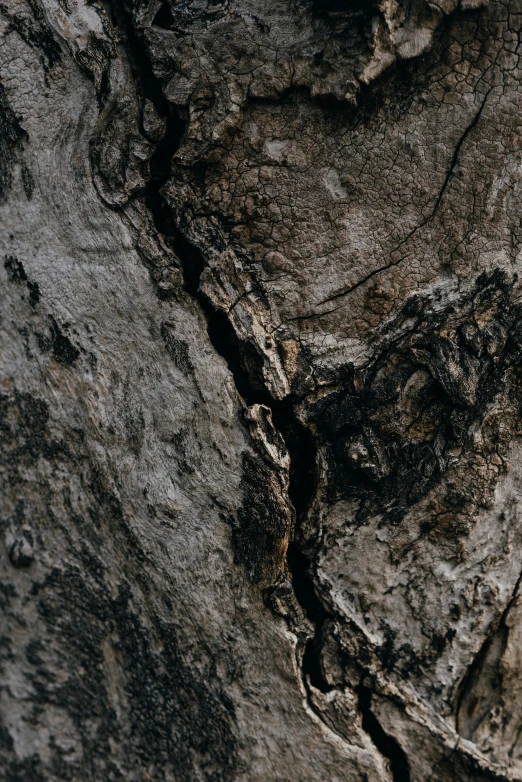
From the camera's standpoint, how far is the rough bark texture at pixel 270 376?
109cm

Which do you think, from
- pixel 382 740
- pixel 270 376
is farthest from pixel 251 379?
pixel 382 740

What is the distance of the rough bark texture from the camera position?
1089mm

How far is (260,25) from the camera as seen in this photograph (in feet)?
3.55

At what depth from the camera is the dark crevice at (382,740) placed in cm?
119

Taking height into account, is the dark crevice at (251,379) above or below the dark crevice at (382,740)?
above

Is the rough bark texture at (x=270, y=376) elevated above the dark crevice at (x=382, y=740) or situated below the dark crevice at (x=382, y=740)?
above

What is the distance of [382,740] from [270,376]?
797 mm

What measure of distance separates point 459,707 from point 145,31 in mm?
1500

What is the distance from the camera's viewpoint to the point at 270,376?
1.14 m

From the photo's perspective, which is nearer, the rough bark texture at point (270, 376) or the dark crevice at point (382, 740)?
the rough bark texture at point (270, 376)

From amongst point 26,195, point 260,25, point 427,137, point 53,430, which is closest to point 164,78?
point 260,25

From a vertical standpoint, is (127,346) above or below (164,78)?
below

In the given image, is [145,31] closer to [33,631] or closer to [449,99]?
[449,99]

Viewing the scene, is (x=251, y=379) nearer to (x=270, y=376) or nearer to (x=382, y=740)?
(x=270, y=376)
